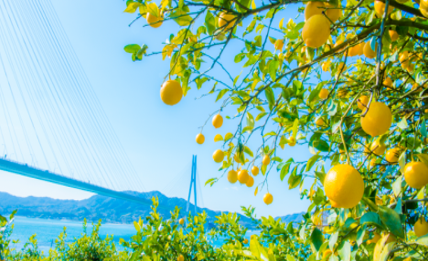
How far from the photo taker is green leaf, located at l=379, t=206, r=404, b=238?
391mm

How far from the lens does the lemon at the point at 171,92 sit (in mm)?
565

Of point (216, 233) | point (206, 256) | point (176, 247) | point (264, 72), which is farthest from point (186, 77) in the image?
point (216, 233)

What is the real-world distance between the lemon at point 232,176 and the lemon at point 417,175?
0.53 metres

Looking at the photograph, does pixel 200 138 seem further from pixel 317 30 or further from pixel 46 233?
pixel 46 233

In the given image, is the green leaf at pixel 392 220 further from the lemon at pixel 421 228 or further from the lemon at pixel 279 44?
the lemon at pixel 279 44

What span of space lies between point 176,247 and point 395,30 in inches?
54.9

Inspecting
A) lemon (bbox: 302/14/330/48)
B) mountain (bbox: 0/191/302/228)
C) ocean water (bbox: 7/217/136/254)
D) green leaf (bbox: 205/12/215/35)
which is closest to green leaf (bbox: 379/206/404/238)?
lemon (bbox: 302/14/330/48)

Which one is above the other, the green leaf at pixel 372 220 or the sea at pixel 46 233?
the sea at pixel 46 233

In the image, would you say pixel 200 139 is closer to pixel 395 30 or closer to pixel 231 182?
pixel 231 182

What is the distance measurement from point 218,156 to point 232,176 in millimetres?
98

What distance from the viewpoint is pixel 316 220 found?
0.66 metres

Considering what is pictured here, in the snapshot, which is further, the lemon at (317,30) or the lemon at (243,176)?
the lemon at (243,176)

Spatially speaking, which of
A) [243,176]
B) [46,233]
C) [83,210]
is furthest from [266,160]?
[83,210]

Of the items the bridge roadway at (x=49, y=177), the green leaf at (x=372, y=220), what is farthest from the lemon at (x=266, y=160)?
the bridge roadway at (x=49, y=177)
